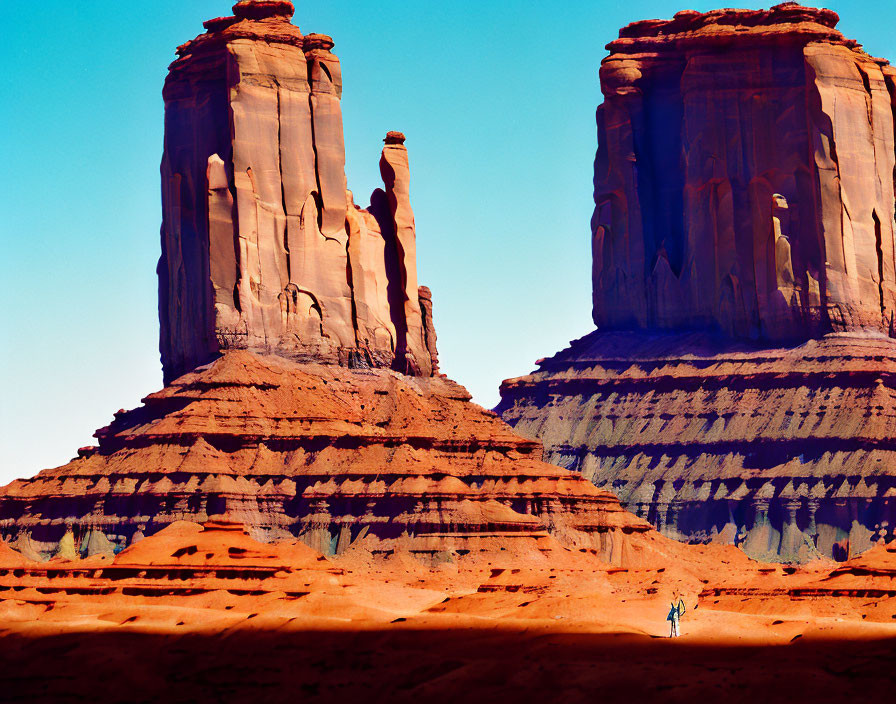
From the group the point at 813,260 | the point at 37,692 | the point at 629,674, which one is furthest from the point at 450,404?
the point at 629,674

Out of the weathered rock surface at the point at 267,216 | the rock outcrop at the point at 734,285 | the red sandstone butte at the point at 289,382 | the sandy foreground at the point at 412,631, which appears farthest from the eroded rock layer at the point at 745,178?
the sandy foreground at the point at 412,631

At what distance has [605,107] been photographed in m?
168

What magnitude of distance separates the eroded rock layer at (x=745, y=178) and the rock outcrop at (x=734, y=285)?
0.42 feet

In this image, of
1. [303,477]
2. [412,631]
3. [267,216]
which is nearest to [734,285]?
[267,216]

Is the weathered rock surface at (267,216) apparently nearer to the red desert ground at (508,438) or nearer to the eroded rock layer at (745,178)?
the red desert ground at (508,438)

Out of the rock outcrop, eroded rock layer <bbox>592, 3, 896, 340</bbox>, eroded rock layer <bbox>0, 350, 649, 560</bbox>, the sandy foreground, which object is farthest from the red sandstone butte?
eroded rock layer <bbox>592, 3, 896, 340</bbox>

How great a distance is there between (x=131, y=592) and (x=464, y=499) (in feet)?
88.8

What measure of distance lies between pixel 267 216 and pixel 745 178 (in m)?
39.4

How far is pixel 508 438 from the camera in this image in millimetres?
130500

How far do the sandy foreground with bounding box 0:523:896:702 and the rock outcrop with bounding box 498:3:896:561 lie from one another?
111 feet

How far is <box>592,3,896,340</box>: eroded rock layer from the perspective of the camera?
15725 centimetres

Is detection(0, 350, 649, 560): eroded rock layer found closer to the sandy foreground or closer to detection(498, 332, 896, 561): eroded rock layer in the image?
the sandy foreground

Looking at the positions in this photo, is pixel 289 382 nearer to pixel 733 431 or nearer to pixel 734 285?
pixel 733 431

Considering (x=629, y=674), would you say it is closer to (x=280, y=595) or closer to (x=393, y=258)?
(x=280, y=595)
